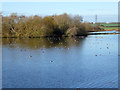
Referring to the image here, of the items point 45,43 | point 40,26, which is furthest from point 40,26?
point 45,43

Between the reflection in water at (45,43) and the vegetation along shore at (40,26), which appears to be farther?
the vegetation along shore at (40,26)

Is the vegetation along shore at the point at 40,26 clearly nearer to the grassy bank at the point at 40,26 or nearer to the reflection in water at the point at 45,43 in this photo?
the grassy bank at the point at 40,26

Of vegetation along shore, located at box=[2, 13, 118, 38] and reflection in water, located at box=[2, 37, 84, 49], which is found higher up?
vegetation along shore, located at box=[2, 13, 118, 38]

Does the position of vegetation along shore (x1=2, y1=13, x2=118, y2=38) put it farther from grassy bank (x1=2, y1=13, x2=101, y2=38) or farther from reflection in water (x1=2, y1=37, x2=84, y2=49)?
reflection in water (x1=2, y1=37, x2=84, y2=49)

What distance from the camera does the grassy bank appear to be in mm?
45991

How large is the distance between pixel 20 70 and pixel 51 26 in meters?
34.4

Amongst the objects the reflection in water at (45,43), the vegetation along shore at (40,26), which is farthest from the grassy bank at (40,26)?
the reflection in water at (45,43)

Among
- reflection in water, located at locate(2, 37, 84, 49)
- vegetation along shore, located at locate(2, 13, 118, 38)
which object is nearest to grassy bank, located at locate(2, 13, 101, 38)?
vegetation along shore, located at locate(2, 13, 118, 38)

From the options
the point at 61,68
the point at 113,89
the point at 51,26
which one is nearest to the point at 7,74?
the point at 61,68

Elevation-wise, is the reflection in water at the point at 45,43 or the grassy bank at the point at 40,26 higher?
the grassy bank at the point at 40,26

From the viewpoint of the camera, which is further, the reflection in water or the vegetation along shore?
the vegetation along shore

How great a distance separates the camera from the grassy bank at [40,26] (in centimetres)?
4599

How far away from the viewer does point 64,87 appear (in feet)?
34.0

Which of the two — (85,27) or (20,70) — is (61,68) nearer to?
(20,70)
